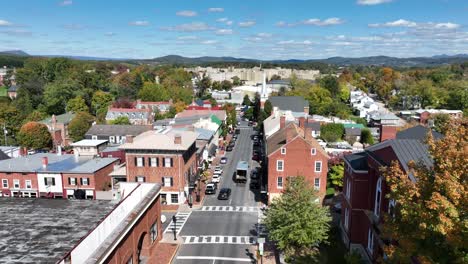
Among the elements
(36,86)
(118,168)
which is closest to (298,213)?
(118,168)

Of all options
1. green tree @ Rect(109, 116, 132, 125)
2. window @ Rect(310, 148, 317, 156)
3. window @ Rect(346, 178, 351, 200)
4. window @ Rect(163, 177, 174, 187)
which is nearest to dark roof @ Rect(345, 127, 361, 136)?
window @ Rect(310, 148, 317, 156)

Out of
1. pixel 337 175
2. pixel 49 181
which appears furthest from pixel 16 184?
pixel 337 175

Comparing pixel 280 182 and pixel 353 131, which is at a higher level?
pixel 353 131

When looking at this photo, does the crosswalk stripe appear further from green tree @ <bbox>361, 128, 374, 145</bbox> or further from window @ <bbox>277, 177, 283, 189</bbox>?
green tree @ <bbox>361, 128, 374, 145</bbox>

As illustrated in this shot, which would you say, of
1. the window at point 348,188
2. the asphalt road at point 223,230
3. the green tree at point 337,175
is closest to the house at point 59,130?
the asphalt road at point 223,230

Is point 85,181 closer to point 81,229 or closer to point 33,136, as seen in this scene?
point 81,229

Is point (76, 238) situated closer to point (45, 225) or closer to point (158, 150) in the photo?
point (45, 225)

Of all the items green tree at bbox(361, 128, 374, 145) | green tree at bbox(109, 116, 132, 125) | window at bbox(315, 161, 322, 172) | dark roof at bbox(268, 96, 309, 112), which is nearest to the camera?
window at bbox(315, 161, 322, 172)
